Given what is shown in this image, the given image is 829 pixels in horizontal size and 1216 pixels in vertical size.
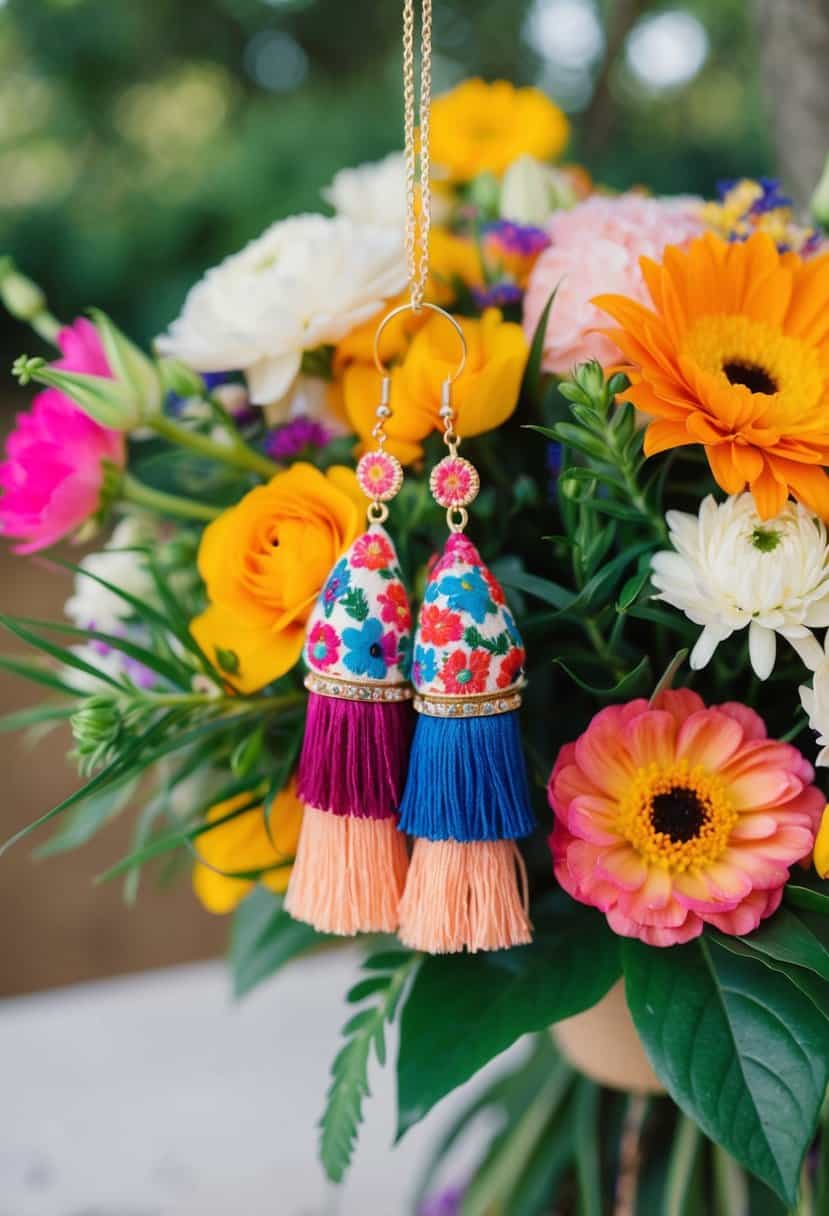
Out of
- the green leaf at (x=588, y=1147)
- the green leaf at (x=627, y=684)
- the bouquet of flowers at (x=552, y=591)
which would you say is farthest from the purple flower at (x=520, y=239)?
the green leaf at (x=588, y=1147)

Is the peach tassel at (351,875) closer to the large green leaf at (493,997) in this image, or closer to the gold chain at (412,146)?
the large green leaf at (493,997)

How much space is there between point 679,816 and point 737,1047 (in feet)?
0.28

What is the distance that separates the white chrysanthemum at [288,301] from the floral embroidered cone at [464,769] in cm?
12

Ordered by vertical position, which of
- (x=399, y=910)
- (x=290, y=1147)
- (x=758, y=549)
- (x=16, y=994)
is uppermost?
(x=758, y=549)

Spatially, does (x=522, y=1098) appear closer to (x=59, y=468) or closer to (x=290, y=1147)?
(x=290, y=1147)

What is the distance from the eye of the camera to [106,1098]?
78 centimetres

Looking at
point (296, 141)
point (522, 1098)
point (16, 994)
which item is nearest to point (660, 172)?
point (296, 141)

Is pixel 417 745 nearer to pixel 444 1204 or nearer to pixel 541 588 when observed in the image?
pixel 541 588

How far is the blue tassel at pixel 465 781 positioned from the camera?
0.37m

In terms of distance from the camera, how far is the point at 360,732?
380mm

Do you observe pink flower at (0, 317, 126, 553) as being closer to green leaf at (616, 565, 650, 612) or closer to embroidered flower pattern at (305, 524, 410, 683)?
embroidered flower pattern at (305, 524, 410, 683)

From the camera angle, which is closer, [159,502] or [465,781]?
[465,781]

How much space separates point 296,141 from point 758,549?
3.12m

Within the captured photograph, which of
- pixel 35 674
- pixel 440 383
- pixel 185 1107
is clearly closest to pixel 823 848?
pixel 440 383
